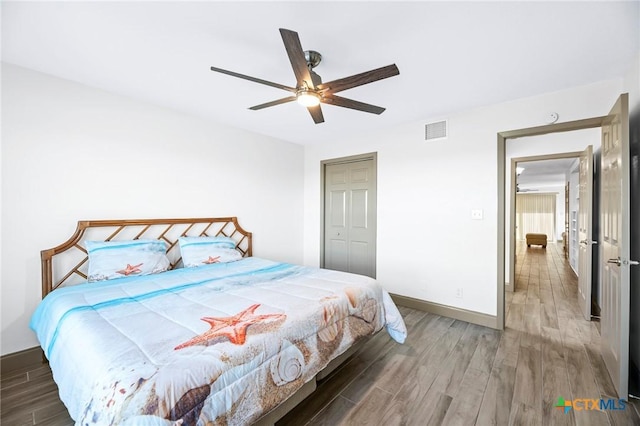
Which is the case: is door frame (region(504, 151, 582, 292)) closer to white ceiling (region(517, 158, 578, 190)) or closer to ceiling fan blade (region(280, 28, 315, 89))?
white ceiling (region(517, 158, 578, 190))

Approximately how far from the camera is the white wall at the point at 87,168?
7.13 ft

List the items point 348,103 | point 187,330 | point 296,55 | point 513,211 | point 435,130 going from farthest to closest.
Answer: point 513,211 < point 435,130 < point 348,103 < point 296,55 < point 187,330

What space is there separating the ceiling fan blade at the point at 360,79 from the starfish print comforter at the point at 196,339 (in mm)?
1542

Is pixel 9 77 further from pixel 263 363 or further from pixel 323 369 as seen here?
pixel 323 369

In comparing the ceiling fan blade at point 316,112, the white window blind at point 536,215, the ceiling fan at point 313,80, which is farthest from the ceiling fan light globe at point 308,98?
the white window blind at point 536,215

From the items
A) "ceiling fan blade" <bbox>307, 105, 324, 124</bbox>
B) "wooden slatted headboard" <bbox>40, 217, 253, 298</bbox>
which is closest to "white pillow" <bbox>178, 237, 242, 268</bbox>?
"wooden slatted headboard" <bbox>40, 217, 253, 298</bbox>

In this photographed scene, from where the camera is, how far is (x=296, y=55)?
1577mm

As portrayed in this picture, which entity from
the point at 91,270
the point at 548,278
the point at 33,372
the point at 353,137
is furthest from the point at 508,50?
the point at 548,278

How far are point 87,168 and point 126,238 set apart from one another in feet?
2.49

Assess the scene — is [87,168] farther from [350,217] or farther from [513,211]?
[513,211]

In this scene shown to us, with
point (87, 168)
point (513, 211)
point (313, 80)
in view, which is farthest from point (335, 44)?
point (513, 211)

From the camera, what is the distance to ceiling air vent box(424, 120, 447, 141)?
3.30 metres

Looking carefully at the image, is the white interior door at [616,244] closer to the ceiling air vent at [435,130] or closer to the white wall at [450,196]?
the white wall at [450,196]

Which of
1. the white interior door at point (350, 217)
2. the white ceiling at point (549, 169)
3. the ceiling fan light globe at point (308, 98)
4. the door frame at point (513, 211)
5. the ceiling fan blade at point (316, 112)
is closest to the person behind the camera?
the ceiling fan light globe at point (308, 98)
